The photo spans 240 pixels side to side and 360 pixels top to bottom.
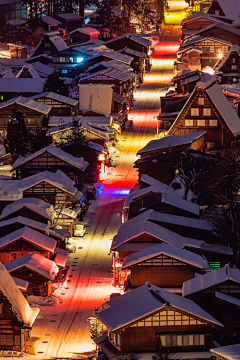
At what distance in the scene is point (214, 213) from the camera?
3198 cm

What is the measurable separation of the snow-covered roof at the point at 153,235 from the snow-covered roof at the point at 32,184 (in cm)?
691

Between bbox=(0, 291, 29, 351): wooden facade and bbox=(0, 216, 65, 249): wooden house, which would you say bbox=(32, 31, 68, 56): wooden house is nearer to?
bbox=(0, 216, 65, 249): wooden house

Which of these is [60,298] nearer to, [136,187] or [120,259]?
[120,259]

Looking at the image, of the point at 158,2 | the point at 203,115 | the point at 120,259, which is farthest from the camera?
the point at 158,2

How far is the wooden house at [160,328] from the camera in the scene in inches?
854

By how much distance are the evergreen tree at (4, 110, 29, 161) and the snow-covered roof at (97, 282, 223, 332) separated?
70.7ft

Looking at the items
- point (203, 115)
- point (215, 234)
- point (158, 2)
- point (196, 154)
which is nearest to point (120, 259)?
point (215, 234)

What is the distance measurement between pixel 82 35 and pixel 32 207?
4898 cm

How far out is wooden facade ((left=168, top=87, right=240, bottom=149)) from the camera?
140ft

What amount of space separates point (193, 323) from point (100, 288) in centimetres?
754

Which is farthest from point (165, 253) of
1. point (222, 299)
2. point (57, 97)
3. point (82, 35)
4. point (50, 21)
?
point (50, 21)

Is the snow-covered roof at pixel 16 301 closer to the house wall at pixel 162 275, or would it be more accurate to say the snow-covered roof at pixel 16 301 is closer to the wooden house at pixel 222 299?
the house wall at pixel 162 275

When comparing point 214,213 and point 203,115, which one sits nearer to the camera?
point 214,213

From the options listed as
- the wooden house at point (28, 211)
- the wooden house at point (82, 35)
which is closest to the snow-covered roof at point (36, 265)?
the wooden house at point (28, 211)
